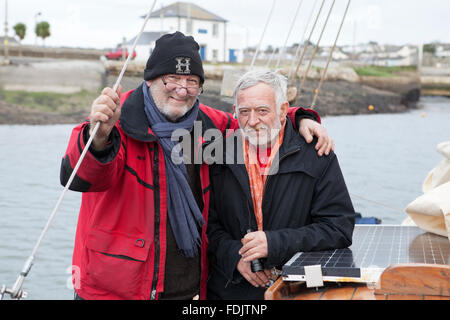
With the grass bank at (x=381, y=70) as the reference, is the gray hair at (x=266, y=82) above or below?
below

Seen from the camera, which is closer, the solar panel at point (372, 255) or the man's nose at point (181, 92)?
the solar panel at point (372, 255)

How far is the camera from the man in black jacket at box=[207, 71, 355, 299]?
114 inches

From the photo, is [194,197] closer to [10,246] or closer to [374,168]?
[10,246]

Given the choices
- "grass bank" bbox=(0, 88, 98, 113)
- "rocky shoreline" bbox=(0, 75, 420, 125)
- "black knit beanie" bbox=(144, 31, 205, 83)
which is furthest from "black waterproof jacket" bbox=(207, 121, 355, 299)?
"grass bank" bbox=(0, 88, 98, 113)

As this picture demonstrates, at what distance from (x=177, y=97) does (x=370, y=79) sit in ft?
177

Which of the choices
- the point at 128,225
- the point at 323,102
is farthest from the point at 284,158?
the point at 323,102

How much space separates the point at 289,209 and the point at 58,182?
61.3ft

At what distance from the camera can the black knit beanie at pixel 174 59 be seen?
2.99 metres

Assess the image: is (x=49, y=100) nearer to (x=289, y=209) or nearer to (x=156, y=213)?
(x=156, y=213)

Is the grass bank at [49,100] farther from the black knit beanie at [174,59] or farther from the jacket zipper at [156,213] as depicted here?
the jacket zipper at [156,213]

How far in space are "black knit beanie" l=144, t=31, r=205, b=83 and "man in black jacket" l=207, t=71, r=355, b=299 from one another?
0.27m

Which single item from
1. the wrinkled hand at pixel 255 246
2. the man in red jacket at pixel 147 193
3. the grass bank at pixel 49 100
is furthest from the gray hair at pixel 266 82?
the grass bank at pixel 49 100

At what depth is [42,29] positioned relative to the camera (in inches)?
2071

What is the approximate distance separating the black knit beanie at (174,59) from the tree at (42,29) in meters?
52.9
